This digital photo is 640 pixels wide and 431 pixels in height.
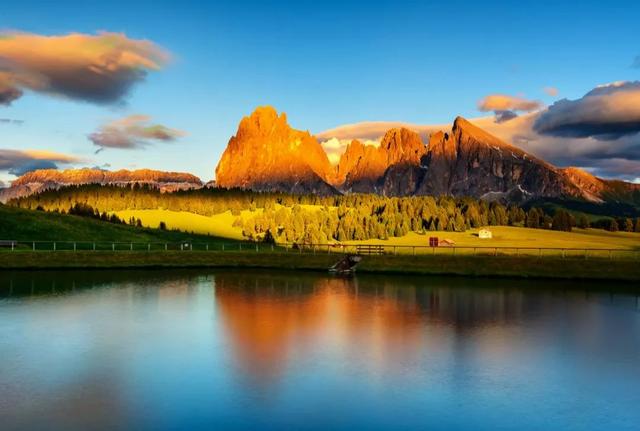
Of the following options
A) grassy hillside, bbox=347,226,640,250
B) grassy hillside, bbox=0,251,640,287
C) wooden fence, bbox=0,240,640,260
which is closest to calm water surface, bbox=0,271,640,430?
grassy hillside, bbox=0,251,640,287

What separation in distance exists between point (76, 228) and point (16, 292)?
248 ft

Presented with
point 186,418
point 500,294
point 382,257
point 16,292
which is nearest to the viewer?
point 186,418

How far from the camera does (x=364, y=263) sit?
300ft

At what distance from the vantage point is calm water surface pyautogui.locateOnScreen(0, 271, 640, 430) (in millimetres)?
23125

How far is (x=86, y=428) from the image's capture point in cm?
2109

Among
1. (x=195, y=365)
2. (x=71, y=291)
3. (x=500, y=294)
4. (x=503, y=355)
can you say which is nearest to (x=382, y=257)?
(x=500, y=294)

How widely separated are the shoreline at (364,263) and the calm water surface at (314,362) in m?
22.9

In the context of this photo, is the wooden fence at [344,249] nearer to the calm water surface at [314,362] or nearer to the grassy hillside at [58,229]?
the grassy hillside at [58,229]

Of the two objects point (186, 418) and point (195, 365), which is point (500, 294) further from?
point (186, 418)

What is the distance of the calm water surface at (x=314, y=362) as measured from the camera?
2312cm

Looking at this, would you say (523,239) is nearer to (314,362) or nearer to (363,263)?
(363,263)

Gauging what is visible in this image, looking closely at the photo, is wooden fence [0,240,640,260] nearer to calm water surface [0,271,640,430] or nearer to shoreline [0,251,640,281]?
shoreline [0,251,640,281]

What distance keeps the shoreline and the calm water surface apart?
22.9 m

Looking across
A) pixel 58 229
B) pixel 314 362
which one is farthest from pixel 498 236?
pixel 314 362
